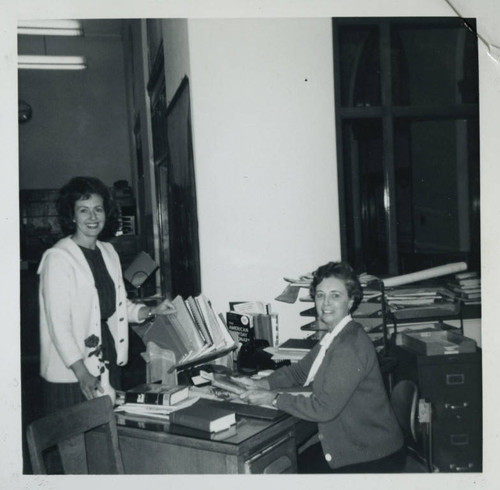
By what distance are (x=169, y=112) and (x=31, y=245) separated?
1.25 m

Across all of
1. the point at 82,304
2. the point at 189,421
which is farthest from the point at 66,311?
the point at 189,421

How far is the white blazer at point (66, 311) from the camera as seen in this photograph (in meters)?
2.20

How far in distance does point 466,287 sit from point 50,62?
77.5 inches

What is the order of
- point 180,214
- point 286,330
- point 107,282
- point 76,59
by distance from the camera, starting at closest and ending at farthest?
point 76,59, point 107,282, point 286,330, point 180,214

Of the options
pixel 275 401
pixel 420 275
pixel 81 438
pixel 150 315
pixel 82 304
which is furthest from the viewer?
pixel 420 275

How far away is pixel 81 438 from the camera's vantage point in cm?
195

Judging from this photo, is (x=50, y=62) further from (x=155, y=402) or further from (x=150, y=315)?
(x=155, y=402)

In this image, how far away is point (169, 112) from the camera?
3.02 meters

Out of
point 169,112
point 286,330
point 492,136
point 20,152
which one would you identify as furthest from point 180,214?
point 492,136

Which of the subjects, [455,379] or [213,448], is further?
[455,379]

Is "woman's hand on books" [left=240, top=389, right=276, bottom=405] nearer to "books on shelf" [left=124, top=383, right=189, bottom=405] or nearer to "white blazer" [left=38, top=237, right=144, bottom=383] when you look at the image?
"books on shelf" [left=124, top=383, right=189, bottom=405]

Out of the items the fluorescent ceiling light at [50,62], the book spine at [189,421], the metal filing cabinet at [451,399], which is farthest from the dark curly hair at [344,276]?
the fluorescent ceiling light at [50,62]

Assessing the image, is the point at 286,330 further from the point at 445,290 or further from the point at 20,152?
the point at 20,152

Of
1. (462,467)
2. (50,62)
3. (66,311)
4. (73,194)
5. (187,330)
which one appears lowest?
(462,467)
